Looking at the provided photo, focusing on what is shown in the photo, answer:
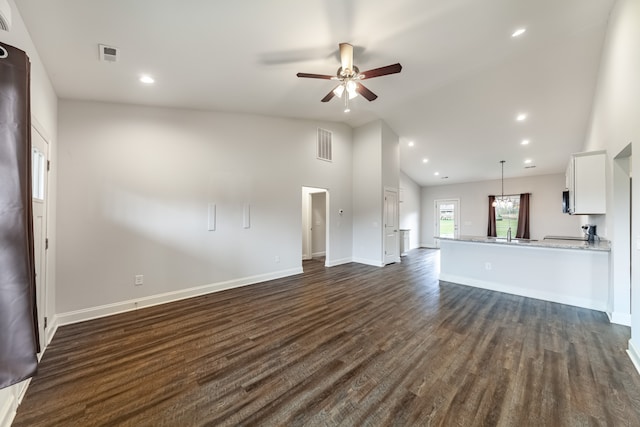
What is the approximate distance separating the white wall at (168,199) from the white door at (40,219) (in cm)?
55

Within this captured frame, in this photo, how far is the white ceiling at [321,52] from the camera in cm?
215

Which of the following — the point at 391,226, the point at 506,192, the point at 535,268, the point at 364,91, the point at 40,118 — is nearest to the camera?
the point at 40,118

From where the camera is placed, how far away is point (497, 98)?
4.76 meters

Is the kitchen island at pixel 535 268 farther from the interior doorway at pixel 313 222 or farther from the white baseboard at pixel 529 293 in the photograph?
the interior doorway at pixel 313 222

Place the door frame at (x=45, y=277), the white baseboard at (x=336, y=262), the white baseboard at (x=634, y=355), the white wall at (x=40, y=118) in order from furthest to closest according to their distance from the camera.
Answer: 1. the white baseboard at (x=336, y=262)
2. the door frame at (x=45, y=277)
3. the white baseboard at (x=634, y=355)
4. the white wall at (x=40, y=118)

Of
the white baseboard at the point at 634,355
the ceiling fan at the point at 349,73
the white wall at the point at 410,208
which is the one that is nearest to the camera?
the white baseboard at the point at 634,355

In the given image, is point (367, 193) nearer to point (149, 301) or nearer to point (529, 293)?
point (529, 293)

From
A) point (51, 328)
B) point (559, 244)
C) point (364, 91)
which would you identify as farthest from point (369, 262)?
point (51, 328)

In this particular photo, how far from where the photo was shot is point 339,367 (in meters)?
2.15

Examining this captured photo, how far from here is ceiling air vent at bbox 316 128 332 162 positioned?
596cm

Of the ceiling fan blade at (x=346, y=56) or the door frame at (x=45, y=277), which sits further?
the ceiling fan blade at (x=346, y=56)

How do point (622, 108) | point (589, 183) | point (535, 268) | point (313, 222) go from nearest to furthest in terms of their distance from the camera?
point (622, 108), point (589, 183), point (535, 268), point (313, 222)

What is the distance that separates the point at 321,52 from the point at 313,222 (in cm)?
540

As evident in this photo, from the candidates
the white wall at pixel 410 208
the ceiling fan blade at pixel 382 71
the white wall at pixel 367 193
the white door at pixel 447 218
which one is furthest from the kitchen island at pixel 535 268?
the white door at pixel 447 218
